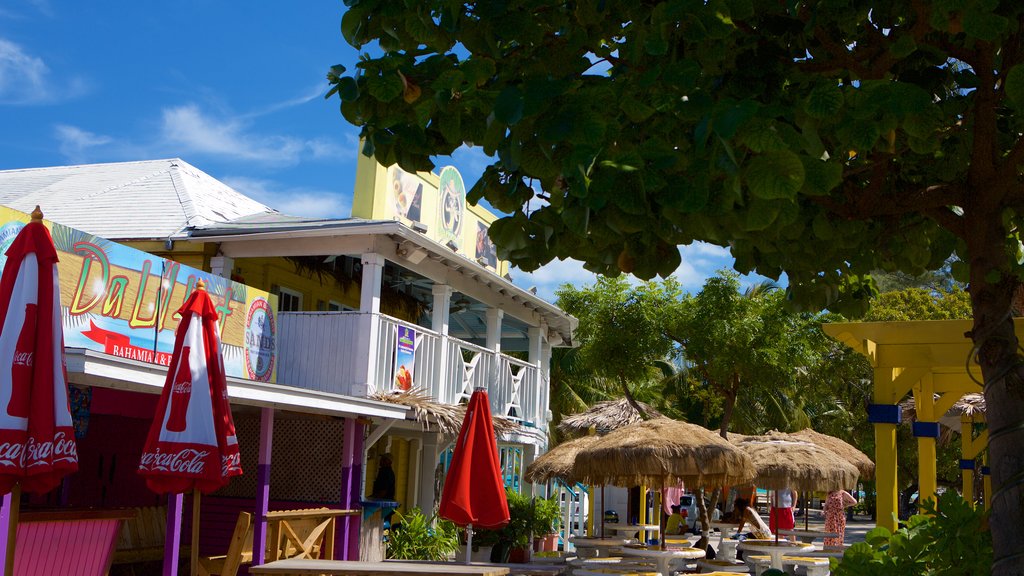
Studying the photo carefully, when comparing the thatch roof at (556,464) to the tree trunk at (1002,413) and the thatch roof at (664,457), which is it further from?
the tree trunk at (1002,413)

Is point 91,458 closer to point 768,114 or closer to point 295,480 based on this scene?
point 295,480

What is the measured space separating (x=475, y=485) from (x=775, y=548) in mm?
8968

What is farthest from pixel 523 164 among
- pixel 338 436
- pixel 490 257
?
pixel 490 257

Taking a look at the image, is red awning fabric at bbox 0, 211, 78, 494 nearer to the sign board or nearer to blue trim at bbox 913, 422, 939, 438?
the sign board

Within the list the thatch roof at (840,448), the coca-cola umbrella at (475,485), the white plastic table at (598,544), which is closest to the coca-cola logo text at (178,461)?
the coca-cola umbrella at (475,485)

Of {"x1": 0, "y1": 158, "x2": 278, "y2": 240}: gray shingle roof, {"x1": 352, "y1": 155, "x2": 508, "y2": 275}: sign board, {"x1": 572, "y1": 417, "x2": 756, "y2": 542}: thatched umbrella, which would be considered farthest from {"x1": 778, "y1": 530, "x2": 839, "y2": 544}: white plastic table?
{"x1": 0, "y1": 158, "x2": 278, "y2": 240}: gray shingle roof

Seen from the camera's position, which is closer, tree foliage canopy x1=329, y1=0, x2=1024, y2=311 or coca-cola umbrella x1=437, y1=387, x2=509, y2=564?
tree foliage canopy x1=329, y1=0, x2=1024, y2=311

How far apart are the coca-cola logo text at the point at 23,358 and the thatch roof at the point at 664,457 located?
1069cm

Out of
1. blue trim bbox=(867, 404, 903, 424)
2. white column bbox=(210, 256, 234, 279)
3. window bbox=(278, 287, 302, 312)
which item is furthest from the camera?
window bbox=(278, 287, 302, 312)

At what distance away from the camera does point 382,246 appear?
14.2 meters

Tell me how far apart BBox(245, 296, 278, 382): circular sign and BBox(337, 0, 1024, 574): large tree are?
27.2 ft

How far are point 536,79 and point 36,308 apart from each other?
15.7ft

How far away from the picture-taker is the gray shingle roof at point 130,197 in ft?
49.5

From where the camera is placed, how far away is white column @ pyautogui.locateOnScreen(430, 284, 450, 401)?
52.2ft
